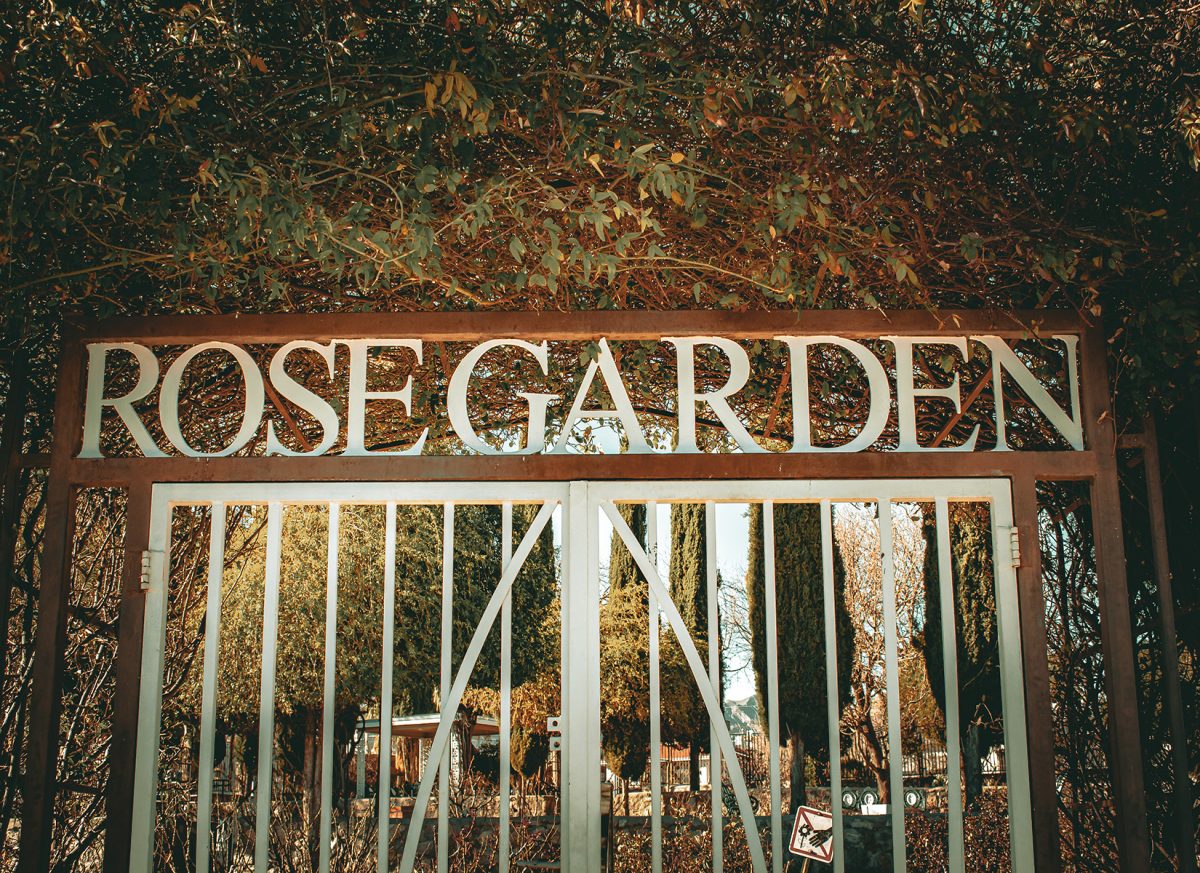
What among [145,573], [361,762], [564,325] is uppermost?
[564,325]

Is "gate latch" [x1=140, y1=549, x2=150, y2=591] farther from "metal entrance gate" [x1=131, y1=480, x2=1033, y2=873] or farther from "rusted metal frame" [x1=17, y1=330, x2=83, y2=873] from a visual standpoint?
"rusted metal frame" [x1=17, y1=330, x2=83, y2=873]

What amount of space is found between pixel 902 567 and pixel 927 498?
1278 cm

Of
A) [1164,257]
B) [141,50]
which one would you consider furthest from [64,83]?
[1164,257]

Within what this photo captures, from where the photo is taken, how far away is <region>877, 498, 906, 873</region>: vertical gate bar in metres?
3.68

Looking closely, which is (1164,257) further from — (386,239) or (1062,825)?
(1062,825)

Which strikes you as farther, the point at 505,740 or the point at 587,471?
the point at 587,471

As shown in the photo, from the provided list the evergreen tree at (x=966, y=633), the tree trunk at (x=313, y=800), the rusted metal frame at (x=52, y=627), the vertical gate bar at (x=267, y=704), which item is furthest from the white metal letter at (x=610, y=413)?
the evergreen tree at (x=966, y=633)

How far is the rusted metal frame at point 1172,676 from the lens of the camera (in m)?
3.82

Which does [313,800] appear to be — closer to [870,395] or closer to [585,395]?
[585,395]

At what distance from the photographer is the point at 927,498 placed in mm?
3936

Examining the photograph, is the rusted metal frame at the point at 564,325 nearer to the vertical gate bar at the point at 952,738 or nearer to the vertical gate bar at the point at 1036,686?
the vertical gate bar at the point at 1036,686

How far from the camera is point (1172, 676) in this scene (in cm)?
389

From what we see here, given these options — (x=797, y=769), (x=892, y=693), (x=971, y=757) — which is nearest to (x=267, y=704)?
(x=892, y=693)

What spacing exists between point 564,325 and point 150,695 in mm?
1920
